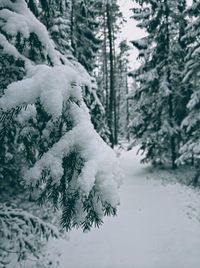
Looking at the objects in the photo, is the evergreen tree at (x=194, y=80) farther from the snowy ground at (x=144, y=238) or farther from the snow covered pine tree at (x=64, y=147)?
the snow covered pine tree at (x=64, y=147)

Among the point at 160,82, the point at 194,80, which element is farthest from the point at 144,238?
the point at 160,82

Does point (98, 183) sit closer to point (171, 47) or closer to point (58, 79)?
point (58, 79)

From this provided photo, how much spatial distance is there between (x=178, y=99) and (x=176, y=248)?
12747 mm

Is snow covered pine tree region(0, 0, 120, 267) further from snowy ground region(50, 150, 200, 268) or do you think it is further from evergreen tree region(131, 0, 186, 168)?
evergreen tree region(131, 0, 186, 168)

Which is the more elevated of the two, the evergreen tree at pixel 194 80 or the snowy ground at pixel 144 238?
the evergreen tree at pixel 194 80

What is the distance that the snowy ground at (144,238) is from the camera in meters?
9.11

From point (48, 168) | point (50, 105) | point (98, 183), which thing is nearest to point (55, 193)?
point (48, 168)

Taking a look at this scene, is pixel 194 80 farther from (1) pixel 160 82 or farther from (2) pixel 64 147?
(2) pixel 64 147

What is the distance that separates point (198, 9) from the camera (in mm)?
15727

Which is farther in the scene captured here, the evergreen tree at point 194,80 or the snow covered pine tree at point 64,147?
the evergreen tree at point 194,80

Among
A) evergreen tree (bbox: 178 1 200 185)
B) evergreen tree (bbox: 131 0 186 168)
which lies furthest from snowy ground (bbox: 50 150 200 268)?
evergreen tree (bbox: 131 0 186 168)

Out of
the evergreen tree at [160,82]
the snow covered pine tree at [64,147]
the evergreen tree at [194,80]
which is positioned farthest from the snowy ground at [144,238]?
the snow covered pine tree at [64,147]

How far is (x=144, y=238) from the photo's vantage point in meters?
10.6

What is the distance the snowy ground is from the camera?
9109mm
